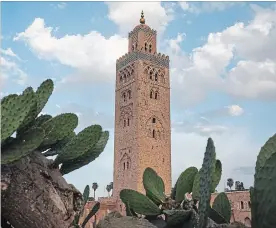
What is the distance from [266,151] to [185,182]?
190 cm

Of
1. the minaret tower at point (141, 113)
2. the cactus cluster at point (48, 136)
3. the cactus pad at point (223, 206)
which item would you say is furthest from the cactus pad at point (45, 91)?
the minaret tower at point (141, 113)

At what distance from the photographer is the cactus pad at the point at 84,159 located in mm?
3617

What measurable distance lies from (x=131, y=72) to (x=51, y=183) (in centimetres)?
2982

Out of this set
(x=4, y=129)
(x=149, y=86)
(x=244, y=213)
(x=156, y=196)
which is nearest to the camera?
(x=4, y=129)

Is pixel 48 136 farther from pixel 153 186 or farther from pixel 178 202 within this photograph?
pixel 178 202

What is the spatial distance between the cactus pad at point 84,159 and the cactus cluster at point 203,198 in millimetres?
407

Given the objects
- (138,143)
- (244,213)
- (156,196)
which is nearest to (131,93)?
(138,143)

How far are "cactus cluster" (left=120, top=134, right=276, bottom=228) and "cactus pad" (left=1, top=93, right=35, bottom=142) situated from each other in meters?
1.16

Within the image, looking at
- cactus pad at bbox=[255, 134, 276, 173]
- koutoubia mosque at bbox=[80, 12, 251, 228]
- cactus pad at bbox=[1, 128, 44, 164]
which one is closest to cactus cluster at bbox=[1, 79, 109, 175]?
cactus pad at bbox=[1, 128, 44, 164]

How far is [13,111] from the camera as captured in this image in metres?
2.76

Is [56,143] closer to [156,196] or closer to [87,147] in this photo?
[87,147]

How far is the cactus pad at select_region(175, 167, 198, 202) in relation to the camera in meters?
3.95

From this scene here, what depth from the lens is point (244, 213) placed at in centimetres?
2161

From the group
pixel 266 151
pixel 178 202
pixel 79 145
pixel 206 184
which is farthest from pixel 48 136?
pixel 266 151
